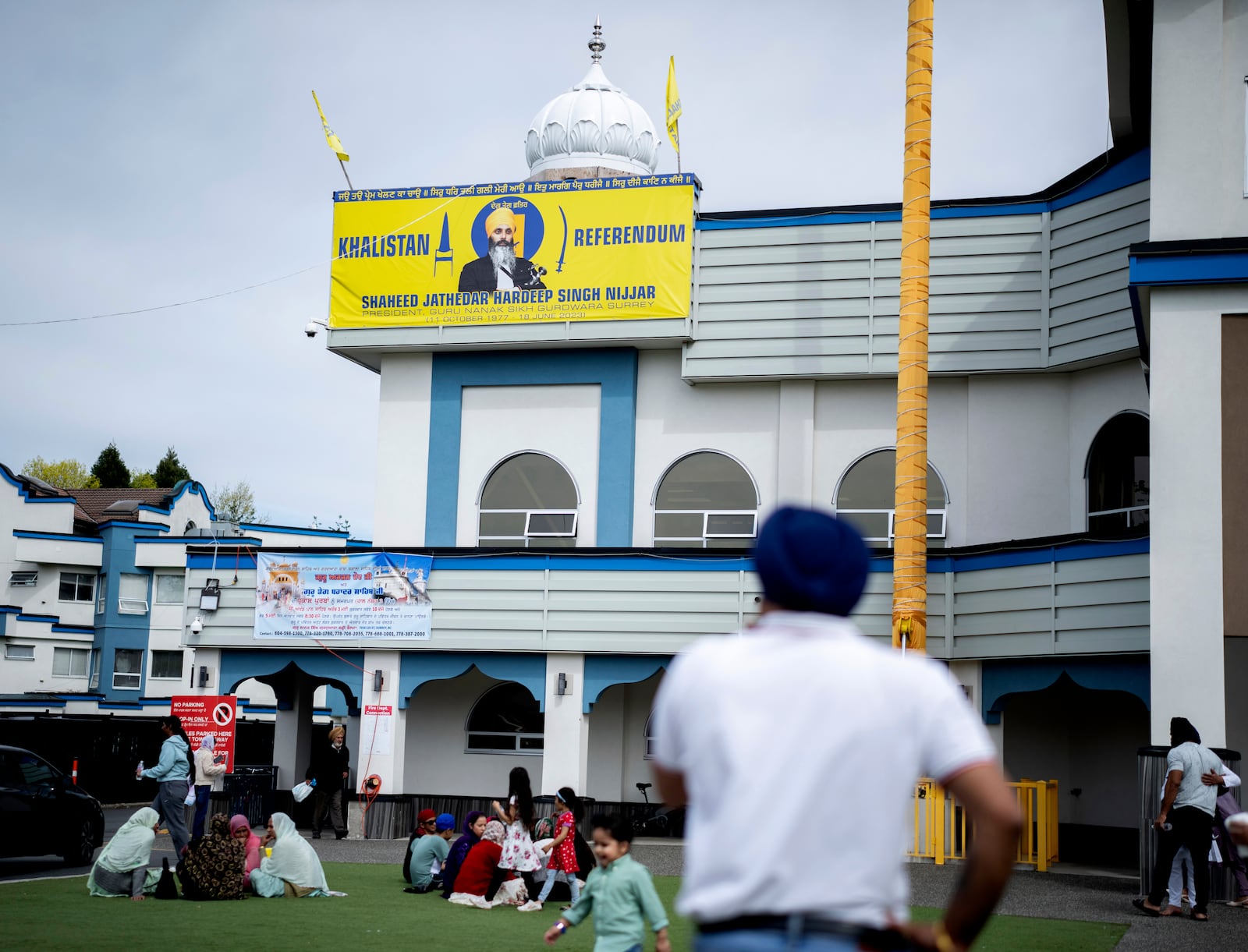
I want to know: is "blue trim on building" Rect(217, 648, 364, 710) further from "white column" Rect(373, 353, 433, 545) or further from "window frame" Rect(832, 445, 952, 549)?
"window frame" Rect(832, 445, 952, 549)

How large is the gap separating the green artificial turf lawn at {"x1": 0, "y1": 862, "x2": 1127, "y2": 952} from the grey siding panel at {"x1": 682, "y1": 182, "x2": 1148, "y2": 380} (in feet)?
34.8

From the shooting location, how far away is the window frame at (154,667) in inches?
2136

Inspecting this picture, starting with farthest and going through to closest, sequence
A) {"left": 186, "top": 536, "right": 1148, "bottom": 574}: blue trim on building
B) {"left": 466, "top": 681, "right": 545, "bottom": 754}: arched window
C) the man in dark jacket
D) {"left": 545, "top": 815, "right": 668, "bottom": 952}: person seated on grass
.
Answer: {"left": 466, "top": 681, "right": 545, "bottom": 754}: arched window
the man in dark jacket
{"left": 186, "top": 536, "right": 1148, "bottom": 574}: blue trim on building
{"left": 545, "top": 815, "right": 668, "bottom": 952}: person seated on grass

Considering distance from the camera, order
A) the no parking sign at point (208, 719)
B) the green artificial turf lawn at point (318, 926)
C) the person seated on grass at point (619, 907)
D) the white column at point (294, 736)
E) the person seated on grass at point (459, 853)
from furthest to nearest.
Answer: the white column at point (294, 736) → the no parking sign at point (208, 719) → the person seated on grass at point (459, 853) → the green artificial turf lawn at point (318, 926) → the person seated on grass at point (619, 907)

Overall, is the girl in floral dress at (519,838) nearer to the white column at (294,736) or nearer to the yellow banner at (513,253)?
the yellow banner at (513,253)

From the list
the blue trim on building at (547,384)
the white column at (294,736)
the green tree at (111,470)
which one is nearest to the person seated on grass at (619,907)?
the blue trim on building at (547,384)

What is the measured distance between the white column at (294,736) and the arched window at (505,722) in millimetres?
3322

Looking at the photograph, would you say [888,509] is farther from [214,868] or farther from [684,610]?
[214,868]

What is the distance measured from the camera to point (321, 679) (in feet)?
92.3

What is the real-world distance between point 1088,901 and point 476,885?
6.68m

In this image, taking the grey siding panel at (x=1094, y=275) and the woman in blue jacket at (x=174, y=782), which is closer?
the woman in blue jacket at (x=174, y=782)

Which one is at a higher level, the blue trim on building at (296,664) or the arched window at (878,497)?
the arched window at (878,497)

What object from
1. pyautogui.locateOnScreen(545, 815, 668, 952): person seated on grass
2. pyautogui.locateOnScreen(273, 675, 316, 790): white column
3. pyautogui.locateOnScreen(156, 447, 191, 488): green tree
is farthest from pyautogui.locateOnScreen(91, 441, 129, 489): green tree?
pyautogui.locateOnScreen(545, 815, 668, 952): person seated on grass

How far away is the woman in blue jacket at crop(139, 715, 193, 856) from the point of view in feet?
55.9
